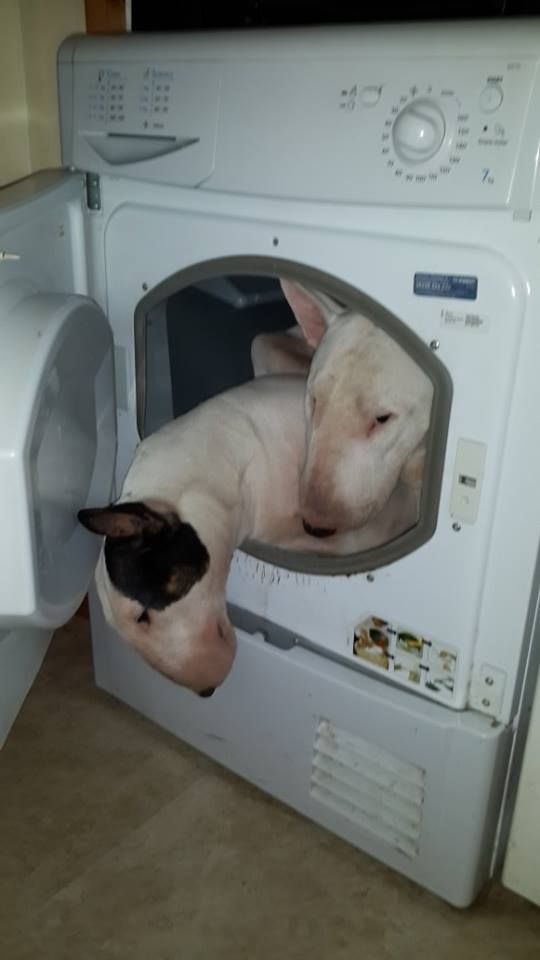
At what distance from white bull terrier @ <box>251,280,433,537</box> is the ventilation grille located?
28 centimetres

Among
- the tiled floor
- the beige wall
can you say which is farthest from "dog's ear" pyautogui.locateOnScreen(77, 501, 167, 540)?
the beige wall

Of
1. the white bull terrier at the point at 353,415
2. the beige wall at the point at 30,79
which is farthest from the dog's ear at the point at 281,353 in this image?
the beige wall at the point at 30,79

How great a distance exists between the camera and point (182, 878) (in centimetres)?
111

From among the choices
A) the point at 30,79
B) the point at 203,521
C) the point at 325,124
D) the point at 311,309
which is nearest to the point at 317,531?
the point at 203,521

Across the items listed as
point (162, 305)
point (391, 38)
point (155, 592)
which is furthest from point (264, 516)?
point (391, 38)

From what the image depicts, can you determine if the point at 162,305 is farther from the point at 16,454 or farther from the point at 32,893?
the point at 32,893

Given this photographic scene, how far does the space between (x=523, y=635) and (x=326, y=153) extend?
51 centimetres

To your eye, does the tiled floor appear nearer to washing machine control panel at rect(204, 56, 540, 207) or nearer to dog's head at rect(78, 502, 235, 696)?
dog's head at rect(78, 502, 235, 696)

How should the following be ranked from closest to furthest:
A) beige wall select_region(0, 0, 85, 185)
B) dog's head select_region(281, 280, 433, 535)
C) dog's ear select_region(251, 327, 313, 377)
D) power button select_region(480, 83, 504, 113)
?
power button select_region(480, 83, 504, 113)
dog's head select_region(281, 280, 433, 535)
dog's ear select_region(251, 327, 313, 377)
beige wall select_region(0, 0, 85, 185)

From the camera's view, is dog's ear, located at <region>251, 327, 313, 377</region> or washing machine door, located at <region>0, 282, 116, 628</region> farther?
dog's ear, located at <region>251, 327, 313, 377</region>

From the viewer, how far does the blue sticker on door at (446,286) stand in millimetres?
809

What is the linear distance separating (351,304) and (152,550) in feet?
1.05

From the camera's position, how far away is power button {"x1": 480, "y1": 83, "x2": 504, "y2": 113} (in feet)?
2.44

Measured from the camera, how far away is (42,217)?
1.03 meters
